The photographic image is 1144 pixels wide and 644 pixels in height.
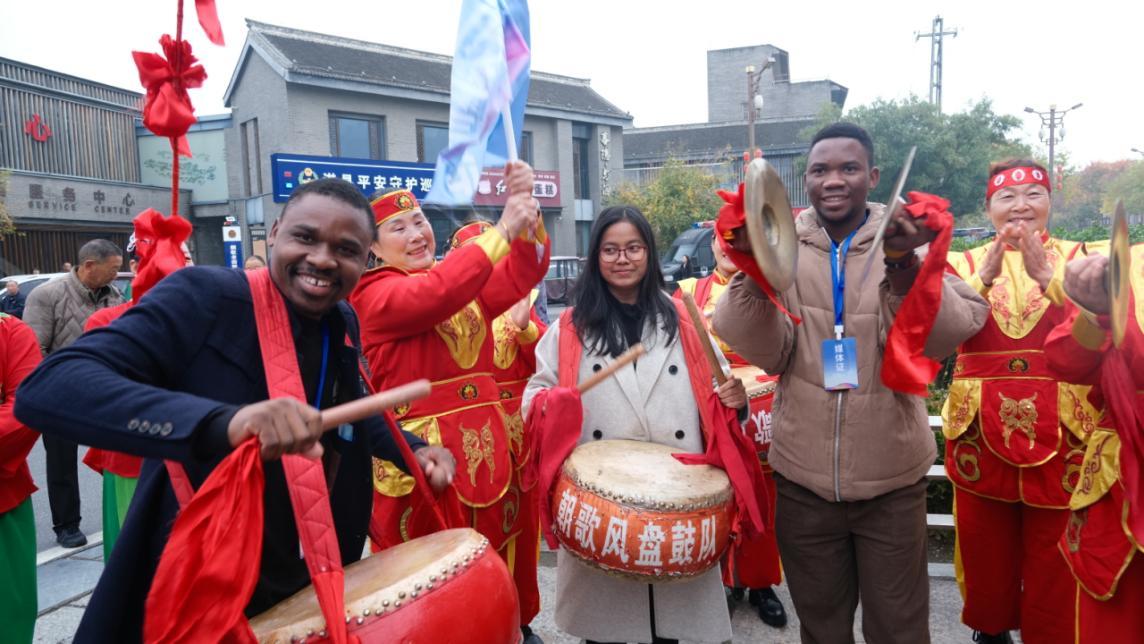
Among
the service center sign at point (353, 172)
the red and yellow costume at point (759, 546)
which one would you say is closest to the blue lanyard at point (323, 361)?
the red and yellow costume at point (759, 546)

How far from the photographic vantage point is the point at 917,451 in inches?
102

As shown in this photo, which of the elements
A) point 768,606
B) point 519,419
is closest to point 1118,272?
point 768,606

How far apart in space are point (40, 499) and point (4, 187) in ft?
50.9

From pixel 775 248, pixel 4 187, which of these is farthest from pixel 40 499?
pixel 4 187

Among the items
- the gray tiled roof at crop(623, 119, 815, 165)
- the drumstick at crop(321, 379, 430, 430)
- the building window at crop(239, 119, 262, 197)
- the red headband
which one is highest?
the gray tiled roof at crop(623, 119, 815, 165)

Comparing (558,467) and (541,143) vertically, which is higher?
(541,143)

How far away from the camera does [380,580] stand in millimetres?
1705

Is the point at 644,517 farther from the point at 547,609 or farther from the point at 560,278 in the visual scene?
the point at 560,278

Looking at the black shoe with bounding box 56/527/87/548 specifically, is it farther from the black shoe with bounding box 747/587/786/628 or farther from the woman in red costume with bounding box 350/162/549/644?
the black shoe with bounding box 747/587/786/628

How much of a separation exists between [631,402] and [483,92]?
1260 mm

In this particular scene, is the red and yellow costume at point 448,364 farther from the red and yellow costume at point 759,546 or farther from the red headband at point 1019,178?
the red headband at point 1019,178

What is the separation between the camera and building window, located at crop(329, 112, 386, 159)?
22.0m

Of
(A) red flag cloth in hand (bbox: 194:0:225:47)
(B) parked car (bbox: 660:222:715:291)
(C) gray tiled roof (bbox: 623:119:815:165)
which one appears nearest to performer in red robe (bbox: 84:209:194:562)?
(A) red flag cloth in hand (bbox: 194:0:225:47)

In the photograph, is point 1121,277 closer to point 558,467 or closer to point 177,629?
point 558,467
